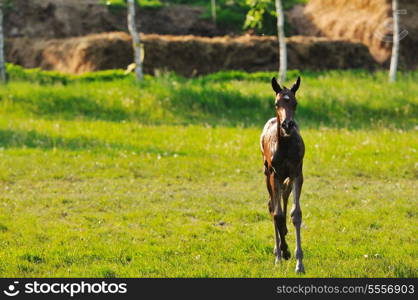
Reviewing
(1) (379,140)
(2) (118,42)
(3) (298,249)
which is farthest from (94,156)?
(2) (118,42)

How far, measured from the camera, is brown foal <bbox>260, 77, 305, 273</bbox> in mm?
7949

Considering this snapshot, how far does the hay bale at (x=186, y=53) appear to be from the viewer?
32.6 metres

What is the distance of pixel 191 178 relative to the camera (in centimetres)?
1638

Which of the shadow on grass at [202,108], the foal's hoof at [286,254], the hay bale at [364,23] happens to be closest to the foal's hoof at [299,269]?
the foal's hoof at [286,254]

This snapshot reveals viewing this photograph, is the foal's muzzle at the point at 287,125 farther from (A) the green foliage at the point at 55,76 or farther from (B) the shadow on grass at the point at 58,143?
(A) the green foliage at the point at 55,76

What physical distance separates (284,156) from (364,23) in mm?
31333

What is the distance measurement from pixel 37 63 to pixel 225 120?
14.4m

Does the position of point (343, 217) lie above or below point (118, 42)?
below

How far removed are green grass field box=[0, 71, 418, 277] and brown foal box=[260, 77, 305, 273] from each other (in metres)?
0.69

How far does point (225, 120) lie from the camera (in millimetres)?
23297

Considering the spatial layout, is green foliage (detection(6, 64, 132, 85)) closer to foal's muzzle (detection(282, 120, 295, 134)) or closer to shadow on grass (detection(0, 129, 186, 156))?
shadow on grass (detection(0, 129, 186, 156))

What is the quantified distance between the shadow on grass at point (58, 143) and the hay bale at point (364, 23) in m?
21.1

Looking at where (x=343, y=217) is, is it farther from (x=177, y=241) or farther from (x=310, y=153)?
(x=310, y=153)

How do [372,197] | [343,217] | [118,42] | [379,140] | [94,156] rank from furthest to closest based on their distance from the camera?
[118,42]
[379,140]
[94,156]
[372,197]
[343,217]
